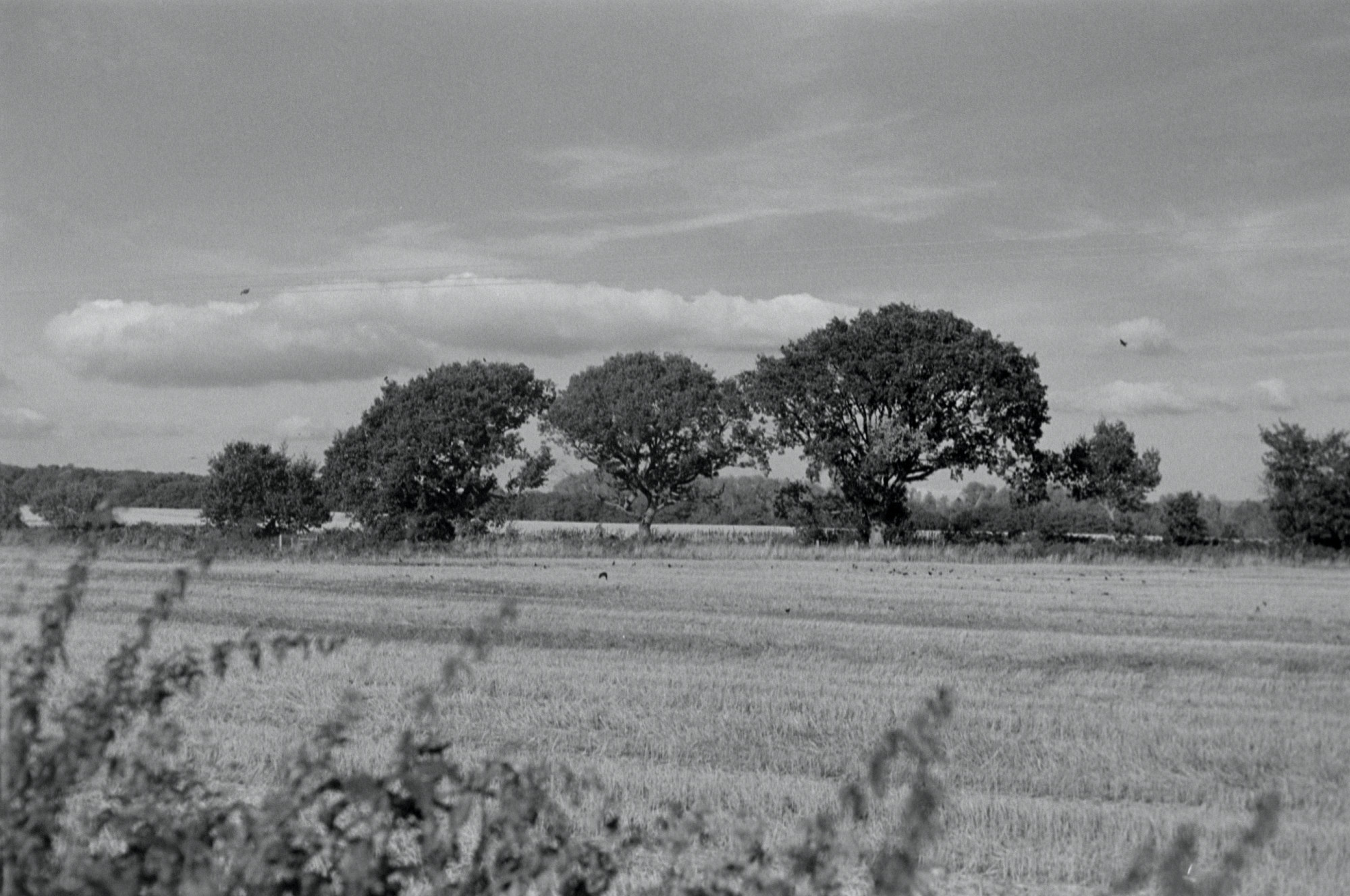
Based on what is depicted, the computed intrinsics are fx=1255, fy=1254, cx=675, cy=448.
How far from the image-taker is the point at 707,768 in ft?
32.0

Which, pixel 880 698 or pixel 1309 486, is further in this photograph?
pixel 1309 486

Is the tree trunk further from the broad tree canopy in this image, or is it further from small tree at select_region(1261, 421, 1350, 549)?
small tree at select_region(1261, 421, 1350, 549)

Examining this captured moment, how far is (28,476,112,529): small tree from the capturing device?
420 centimetres

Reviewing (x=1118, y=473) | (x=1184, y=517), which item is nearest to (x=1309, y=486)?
(x=1184, y=517)

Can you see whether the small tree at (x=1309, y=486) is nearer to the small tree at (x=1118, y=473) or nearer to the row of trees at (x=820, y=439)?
the row of trees at (x=820, y=439)

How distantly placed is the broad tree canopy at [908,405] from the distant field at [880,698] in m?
27.4

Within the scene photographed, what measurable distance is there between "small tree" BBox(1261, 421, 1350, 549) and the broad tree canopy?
1404 centimetres

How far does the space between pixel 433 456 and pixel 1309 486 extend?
115 feet

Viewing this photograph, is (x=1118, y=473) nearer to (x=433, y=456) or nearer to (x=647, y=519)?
(x=647, y=519)

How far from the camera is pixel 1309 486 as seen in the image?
1629 inches

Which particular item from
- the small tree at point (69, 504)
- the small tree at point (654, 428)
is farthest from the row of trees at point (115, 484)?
the small tree at point (654, 428)

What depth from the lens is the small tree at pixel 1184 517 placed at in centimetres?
5638

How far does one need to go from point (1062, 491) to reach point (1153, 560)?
3430cm

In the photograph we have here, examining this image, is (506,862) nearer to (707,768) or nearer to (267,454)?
(707,768)
